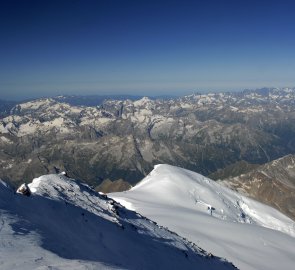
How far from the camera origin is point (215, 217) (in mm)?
76375

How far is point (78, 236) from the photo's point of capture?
28.5 meters

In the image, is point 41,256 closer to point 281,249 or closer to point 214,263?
point 214,263

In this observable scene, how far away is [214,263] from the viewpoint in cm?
3947

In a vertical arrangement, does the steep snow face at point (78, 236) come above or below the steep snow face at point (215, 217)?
above

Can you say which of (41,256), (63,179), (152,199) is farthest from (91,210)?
(152,199)

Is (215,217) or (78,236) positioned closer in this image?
(78,236)

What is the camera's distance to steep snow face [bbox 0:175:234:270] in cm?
1908

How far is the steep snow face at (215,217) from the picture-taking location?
2024 inches

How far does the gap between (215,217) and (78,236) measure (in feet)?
170

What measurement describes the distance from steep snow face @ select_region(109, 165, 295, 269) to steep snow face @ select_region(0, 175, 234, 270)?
32.1 feet

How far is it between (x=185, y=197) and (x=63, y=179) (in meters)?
57.1

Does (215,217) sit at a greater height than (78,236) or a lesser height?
lesser

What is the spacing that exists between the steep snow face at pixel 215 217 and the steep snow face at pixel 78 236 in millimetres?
9769

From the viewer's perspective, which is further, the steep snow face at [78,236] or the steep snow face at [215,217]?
the steep snow face at [215,217]
